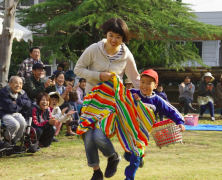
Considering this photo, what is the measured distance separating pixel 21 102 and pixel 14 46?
6448 millimetres

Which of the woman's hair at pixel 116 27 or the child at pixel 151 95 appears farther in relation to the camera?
the child at pixel 151 95

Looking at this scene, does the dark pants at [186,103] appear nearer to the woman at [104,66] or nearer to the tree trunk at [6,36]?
the tree trunk at [6,36]

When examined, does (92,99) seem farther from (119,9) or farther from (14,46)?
(14,46)

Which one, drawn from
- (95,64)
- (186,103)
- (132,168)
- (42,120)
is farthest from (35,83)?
(186,103)

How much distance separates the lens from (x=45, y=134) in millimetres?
7613

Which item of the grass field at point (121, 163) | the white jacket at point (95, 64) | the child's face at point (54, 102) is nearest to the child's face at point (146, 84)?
the white jacket at point (95, 64)

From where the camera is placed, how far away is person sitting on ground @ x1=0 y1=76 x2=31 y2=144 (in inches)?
271

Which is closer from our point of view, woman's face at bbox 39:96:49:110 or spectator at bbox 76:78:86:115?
woman's face at bbox 39:96:49:110

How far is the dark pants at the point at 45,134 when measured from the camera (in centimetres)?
739

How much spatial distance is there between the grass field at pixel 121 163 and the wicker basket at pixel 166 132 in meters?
0.52

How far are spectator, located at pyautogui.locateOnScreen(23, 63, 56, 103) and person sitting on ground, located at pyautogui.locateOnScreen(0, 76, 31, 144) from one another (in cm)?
85

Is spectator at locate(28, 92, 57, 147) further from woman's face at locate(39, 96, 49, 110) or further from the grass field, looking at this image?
the grass field

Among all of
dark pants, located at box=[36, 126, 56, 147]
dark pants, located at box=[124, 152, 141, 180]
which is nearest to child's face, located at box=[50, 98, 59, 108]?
dark pants, located at box=[36, 126, 56, 147]

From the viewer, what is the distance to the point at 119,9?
12297 mm
